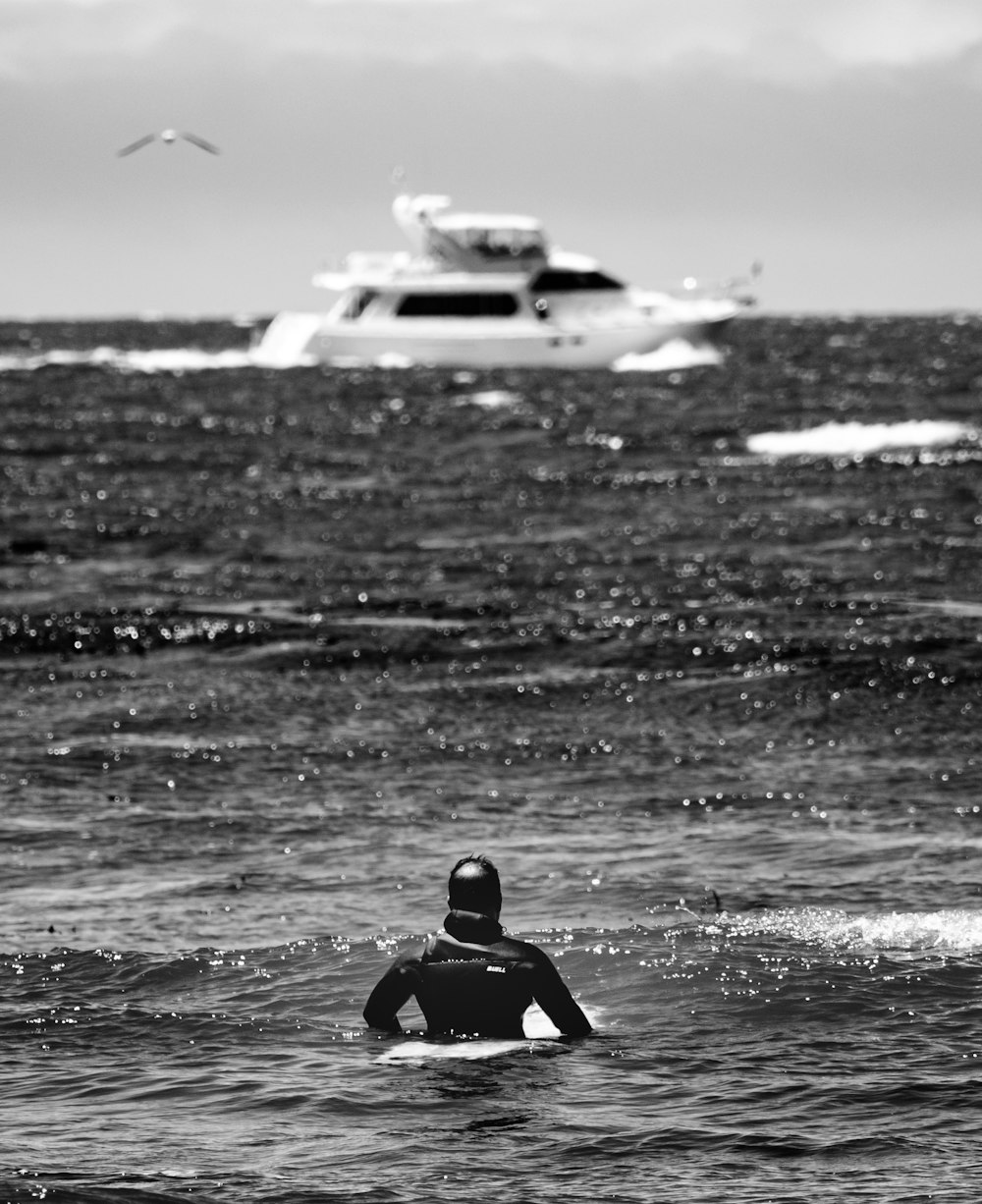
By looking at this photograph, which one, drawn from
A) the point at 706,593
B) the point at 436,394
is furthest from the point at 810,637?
the point at 436,394

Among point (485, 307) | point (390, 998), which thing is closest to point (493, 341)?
point (485, 307)

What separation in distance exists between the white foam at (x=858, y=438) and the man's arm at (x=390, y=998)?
1356 inches

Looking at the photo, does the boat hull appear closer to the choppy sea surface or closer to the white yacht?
the white yacht

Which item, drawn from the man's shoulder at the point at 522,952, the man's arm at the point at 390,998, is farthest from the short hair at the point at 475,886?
the man's arm at the point at 390,998

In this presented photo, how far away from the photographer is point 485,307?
71.6 meters

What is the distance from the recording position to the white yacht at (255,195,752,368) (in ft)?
229

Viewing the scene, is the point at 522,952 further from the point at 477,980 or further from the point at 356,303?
the point at 356,303

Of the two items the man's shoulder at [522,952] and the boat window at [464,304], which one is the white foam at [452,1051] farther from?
the boat window at [464,304]

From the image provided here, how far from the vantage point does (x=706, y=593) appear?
72.0 ft

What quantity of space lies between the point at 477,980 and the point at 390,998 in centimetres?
50

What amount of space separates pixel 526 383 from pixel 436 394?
19.3ft

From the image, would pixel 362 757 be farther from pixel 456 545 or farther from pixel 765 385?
pixel 765 385

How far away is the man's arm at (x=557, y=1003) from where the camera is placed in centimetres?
829

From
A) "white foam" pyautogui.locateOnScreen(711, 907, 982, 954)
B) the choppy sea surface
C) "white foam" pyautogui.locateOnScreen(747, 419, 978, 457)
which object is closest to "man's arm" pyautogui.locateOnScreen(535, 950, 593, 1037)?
the choppy sea surface
